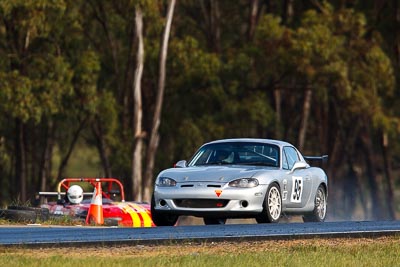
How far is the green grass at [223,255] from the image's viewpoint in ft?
41.1

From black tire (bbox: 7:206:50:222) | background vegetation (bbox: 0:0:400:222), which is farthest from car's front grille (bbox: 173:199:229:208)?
background vegetation (bbox: 0:0:400:222)

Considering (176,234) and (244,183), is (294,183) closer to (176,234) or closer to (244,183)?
(244,183)

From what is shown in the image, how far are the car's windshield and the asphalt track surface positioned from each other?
1747 millimetres

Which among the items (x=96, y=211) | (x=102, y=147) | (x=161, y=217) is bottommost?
(x=102, y=147)

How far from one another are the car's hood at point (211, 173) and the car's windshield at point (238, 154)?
53 centimetres

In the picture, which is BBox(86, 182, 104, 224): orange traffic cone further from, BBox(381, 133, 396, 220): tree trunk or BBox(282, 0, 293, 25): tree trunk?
BBox(381, 133, 396, 220): tree trunk

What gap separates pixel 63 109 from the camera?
42281 millimetres

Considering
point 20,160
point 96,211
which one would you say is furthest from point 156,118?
point 96,211

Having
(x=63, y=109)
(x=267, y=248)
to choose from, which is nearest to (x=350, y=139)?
(x=63, y=109)

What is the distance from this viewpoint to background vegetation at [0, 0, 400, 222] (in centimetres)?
4097

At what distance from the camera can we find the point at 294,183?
63.3ft

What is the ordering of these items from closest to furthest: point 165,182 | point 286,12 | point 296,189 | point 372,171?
1. point 165,182
2. point 296,189
3. point 286,12
4. point 372,171

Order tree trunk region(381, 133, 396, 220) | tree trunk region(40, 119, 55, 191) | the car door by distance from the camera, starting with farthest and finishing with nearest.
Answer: tree trunk region(381, 133, 396, 220), tree trunk region(40, 119, 55, 191), the car door

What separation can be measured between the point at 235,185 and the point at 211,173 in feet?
1.35
